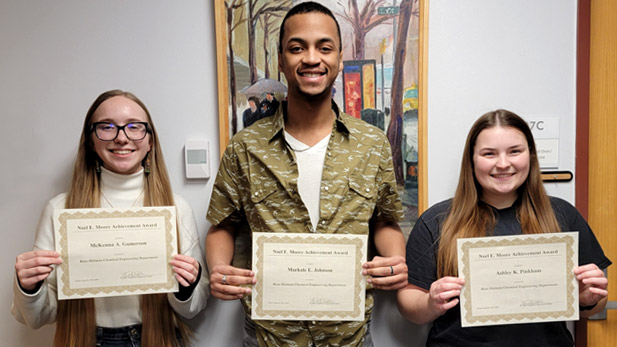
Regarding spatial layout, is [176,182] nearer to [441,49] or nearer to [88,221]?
[88,221]

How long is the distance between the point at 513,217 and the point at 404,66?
2.47 ft

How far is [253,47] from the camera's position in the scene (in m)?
1.65

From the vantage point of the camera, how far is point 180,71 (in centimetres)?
169

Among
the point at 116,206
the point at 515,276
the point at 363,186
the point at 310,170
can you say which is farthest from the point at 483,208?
the point at 116,206

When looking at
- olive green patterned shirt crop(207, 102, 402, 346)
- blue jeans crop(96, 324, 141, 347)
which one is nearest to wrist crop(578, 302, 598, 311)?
olive green patterned shirt crop(207, 102, 402, 346)

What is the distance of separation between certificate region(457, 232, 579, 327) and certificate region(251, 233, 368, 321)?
36 centimetres

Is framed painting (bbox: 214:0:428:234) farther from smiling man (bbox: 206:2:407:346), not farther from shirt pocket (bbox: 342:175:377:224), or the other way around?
shirt pocket (bbox: 342:175:377:224)

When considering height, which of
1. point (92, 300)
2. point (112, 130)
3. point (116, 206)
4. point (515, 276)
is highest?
point (112, 130)

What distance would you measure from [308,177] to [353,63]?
0.58 m

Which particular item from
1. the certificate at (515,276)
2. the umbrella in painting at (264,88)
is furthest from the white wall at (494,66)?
the umbrella in painting at (264,88)

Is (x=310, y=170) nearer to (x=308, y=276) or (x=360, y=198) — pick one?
(x=360, y=198)

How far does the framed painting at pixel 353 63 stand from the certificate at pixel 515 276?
57 centimetres

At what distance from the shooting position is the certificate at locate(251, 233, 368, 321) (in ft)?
4.20

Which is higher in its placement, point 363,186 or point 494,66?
point 494,66
